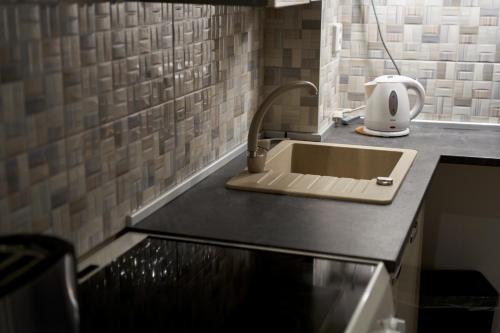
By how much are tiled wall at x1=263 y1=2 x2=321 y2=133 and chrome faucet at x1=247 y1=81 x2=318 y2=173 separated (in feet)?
1.55

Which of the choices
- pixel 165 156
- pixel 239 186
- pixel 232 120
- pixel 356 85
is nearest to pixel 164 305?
pixel 165 156

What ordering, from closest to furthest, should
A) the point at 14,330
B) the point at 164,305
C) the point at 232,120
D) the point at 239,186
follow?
1. the point at 14,330
2. the point at 164,305
3. the point at 239,186
4. the point at 232,120

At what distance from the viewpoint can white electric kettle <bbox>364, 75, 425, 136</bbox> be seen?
2.72 metres

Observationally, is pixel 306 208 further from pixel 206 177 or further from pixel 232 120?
pixel 232 120

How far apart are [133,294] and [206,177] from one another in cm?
81

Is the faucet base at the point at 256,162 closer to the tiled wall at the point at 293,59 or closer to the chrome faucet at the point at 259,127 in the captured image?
the chrome faucet at the point at 259,127

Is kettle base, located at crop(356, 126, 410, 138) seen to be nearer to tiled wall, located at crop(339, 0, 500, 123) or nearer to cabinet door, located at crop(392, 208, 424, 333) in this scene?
tiled wall, located at crop(339, 0, 500, 123)

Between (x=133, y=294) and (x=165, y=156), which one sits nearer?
(x=133, y=294)

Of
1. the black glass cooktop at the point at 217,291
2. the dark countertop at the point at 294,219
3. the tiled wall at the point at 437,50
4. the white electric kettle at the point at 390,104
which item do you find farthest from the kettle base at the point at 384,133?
the black glass cooktop at the point at 217,291

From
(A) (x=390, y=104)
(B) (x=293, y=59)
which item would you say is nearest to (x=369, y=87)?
(A) (x=390, y=104)

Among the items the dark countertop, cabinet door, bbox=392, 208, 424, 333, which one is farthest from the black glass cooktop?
cabinet door, bbox=392, 208, 424, 333

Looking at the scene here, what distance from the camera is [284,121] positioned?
8.81 feet

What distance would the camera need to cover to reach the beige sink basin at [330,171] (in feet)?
6.64

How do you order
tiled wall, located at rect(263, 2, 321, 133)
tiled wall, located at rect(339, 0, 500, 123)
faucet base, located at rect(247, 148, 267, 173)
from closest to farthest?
faucet base, located at rect(247, 148, 267, 173) → tiled wall, located at rect(263, 2, 321, 133) → tiled wall, located at rect(339, 0, 500, 123)
